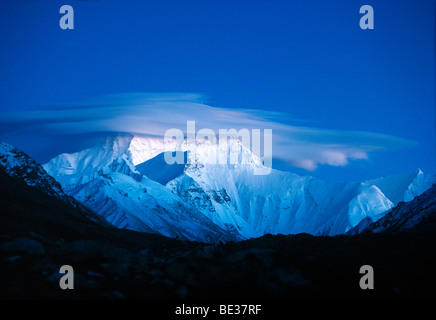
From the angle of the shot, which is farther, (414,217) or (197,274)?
(414,217)

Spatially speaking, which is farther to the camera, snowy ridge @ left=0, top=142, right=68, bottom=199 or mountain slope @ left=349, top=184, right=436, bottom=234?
snowy ridge @ left=0, top=142, right=68, bottom=199

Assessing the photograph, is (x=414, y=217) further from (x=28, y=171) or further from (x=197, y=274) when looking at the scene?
(x=28, y=171)

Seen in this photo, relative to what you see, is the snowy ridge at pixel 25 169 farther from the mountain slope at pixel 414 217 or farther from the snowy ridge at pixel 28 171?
the mountain slope at pixel 414 217

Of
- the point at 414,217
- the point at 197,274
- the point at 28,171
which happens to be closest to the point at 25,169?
the point at 28,171

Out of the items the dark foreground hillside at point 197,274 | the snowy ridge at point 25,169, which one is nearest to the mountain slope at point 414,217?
the dark foreground hillside at point 197,274

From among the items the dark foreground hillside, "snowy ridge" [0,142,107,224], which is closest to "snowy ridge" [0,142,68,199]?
"snowy ridge" [0,142,107,224]

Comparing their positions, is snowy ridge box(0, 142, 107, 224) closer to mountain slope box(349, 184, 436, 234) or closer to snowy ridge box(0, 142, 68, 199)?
snowy ridge box(0, 142, 68, 199)

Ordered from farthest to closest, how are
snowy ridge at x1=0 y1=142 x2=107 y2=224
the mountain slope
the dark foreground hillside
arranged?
snowy ridge at x1=0 y1=142 x2=107 y2=224 → the mountain slope → the dark foreground hillside

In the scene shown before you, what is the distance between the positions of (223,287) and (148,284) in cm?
390

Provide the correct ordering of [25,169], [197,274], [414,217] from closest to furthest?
1. [197,274]
2. [414,217]
3. [25,169]

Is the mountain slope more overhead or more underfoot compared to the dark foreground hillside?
more overhead

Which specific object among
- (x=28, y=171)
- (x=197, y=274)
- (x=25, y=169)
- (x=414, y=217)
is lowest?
(x=197, y=274)
